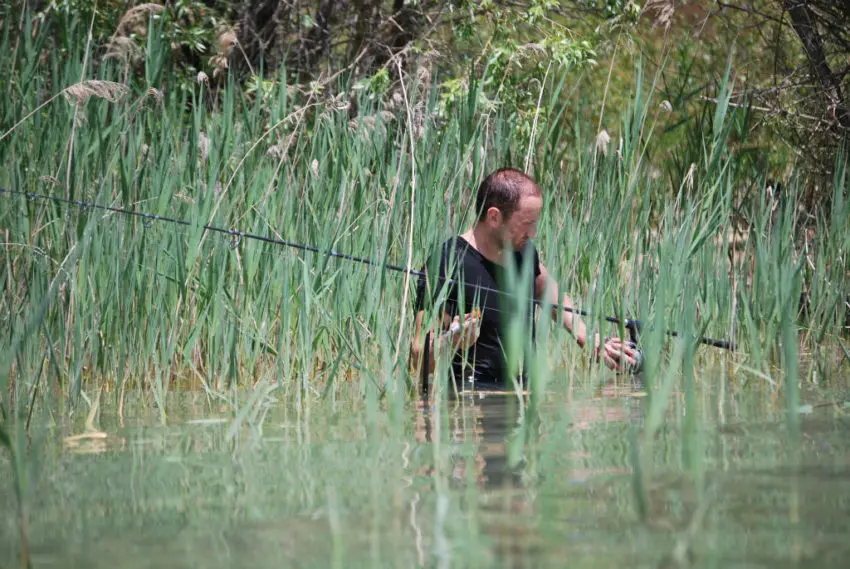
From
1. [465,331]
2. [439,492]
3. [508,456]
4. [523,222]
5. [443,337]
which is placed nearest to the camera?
[439,492]

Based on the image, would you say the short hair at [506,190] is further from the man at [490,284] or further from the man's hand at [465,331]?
the man's hand at [465,331]

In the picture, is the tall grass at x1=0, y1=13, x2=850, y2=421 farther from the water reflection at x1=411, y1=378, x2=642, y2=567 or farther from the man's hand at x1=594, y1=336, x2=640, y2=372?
the water reflection at x1=411, y1=378, x2=642, y2=567

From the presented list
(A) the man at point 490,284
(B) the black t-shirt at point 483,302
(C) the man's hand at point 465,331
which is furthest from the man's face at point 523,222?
(C) the man's hand at point 465,331

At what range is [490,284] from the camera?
5.04 metres

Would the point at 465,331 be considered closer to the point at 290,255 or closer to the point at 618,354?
the point at 618,354

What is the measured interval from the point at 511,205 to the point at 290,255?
35.1 inches

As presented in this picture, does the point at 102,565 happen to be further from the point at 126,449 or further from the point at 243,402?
the point at 243,402

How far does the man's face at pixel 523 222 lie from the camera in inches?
191

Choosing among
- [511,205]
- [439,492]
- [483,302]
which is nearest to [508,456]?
[439,492]

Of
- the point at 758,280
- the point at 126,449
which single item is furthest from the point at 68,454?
the point at 758,280

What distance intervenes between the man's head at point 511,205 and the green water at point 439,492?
40.9 inches

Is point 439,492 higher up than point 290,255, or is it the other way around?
point 290,255

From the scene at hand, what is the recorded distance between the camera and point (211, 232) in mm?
5000

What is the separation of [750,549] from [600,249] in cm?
287
